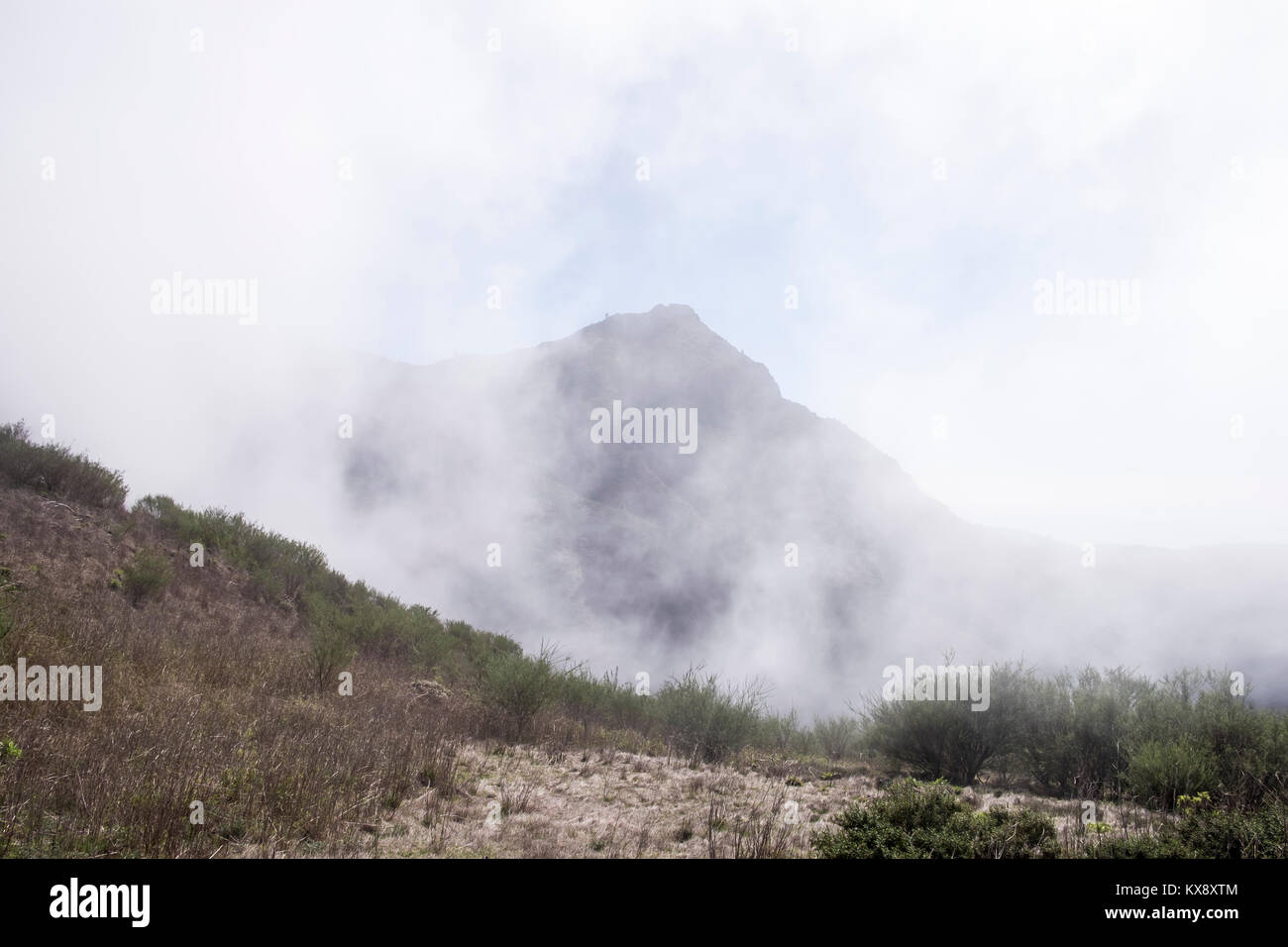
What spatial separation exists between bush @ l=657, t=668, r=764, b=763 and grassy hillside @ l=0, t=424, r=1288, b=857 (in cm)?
5

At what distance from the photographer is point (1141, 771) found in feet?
23.0

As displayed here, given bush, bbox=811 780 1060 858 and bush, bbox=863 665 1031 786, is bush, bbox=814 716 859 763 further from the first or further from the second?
bush, bbox=811 780 1060 858

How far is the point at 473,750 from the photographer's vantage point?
27.2ft

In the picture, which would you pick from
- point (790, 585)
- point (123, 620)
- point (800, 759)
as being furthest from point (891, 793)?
point (790, 585)

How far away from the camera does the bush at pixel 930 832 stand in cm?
392

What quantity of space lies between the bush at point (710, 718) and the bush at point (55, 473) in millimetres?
15760

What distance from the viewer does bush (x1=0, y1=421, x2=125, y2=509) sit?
14.3 m

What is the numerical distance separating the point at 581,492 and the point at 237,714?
301 feet

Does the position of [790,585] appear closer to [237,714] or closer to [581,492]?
[581,492]
